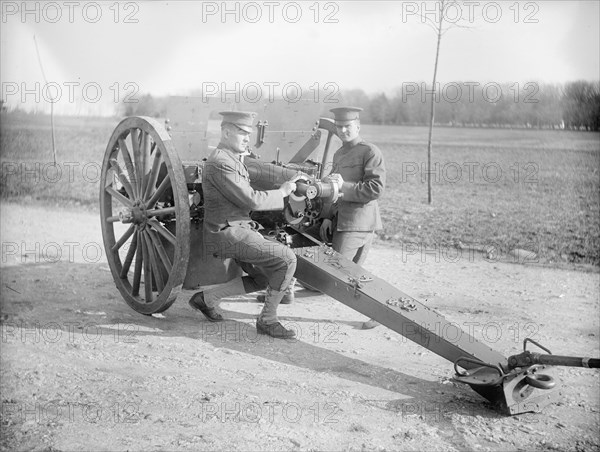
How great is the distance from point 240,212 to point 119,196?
1.26 metres

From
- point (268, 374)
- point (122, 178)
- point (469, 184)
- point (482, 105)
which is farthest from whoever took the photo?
point (482, 105)

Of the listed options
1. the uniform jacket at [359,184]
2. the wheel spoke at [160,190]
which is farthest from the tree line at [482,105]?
the wheel spoke at [160,190]

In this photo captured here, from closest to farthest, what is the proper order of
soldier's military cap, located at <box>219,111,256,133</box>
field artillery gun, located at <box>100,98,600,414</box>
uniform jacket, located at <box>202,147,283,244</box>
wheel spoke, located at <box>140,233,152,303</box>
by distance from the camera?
field artillery gun, located at <box>100,98,600,414</box> → uniform jacket, located at <box>202,147,283,244</box> → soldier's military cap, located at <box>219,111,256,133</box> → wheel spoke, located at <box>140,233,152,303</box>

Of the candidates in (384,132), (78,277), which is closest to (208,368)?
(78,277)

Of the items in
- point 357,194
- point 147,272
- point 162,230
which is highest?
point 357,194

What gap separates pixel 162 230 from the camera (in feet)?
15.5

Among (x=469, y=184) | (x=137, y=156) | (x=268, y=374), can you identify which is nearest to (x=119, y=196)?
(x=137, y=156)

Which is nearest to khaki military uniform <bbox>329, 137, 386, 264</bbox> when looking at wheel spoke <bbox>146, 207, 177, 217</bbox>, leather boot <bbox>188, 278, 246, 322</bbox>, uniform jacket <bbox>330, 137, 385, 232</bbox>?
uniform jacket <bbox>330, 137, 385, 232</bbox>

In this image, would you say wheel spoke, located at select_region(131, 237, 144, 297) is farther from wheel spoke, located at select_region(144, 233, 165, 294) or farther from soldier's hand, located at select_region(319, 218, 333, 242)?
soldier's hand, located at select_region(319, 218, 333, 242)

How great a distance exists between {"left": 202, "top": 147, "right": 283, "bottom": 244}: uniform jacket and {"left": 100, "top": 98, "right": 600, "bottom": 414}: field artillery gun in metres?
0.17

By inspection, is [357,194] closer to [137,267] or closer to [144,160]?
[144,160]

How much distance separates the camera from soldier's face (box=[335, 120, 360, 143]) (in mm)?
5289

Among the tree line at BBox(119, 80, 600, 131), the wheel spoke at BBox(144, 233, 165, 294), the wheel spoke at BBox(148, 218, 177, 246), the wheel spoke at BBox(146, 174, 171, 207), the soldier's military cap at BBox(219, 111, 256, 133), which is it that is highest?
the tree line at BBox(119, 80, 600, 131)

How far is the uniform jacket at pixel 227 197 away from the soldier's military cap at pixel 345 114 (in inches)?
43.0
